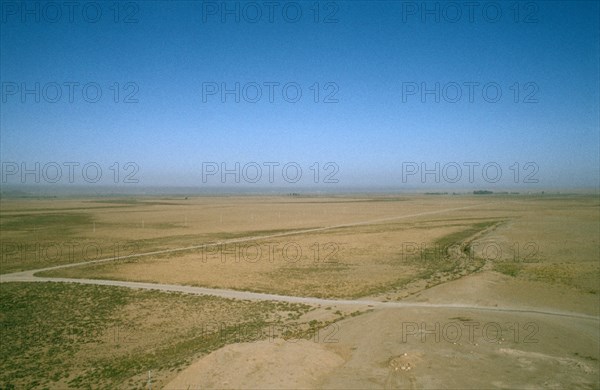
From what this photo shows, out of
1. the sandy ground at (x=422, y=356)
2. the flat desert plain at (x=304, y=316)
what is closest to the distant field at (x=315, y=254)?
the flat desert plain at (x=304, y=316)

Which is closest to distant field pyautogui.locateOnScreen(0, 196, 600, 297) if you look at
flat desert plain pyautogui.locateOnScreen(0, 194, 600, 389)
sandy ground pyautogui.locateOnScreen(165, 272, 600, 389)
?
flat desert plain pyautogui.locateOnScreen(0, 194, 600, 389)

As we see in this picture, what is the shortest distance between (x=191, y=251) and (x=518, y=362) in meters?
35.7

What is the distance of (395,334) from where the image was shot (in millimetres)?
17438

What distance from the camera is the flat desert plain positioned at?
13.8 metres

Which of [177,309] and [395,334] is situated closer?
[395,334]

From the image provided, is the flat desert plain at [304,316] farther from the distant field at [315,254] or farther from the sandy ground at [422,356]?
the distant field at [315,254]

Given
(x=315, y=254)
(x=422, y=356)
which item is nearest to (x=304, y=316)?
(x=422, y=356)

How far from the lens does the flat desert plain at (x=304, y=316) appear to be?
45.2ft

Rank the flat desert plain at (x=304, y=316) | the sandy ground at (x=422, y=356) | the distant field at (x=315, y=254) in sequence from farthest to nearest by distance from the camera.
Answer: the distant field at (x=315, y=254) → the flat desert plain at (x=304, y=316) → the sandy ground at (x=422, y=356)

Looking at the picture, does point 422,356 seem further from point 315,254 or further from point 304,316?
point 315,254

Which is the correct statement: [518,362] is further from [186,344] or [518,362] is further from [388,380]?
[186,344]

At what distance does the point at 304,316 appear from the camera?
69.4 feet

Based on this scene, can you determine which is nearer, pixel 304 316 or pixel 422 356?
pixel 422 356

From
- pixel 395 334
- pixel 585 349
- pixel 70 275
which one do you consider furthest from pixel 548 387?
pixel 70 275
